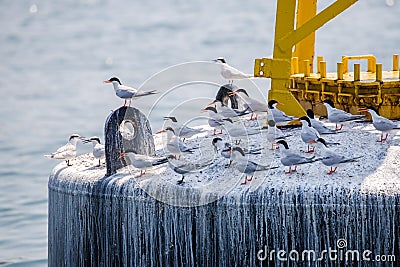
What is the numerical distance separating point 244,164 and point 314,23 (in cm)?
174

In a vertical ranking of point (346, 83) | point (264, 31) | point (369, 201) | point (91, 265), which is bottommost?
point (91, 265)

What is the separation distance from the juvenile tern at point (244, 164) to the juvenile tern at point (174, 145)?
0.56m

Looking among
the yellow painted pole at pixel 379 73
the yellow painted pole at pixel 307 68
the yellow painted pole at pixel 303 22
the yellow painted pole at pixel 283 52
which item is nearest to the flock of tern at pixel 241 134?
the yellow painted pole at pixel 283 52

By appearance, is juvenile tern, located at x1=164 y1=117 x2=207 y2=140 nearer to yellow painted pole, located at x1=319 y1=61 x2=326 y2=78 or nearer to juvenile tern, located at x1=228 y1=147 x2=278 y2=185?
juvenile tern, located at x1=228 y1=147 x2=278 y2=185

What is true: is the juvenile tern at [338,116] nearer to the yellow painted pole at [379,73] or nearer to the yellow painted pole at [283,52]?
the yellow painted pole at [283,52]

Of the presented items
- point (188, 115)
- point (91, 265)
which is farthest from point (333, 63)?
point (91, 265)

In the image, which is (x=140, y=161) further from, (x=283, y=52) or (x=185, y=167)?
(x=283, y=52)

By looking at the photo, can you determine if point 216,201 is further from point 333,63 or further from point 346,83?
point 333,63

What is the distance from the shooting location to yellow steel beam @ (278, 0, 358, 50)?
10.6 metres

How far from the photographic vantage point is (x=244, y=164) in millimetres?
9641

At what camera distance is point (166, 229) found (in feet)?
31.2

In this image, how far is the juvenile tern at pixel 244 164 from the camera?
377 inches

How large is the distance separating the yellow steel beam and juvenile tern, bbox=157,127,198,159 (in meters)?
1.30

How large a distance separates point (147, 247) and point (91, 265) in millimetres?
647
